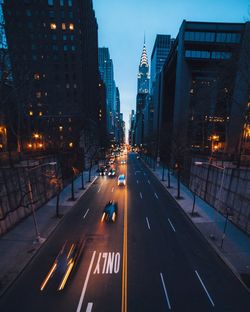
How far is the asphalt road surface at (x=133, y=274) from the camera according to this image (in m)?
8.46

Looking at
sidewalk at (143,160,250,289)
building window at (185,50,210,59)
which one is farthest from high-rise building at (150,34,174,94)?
sidewalk at (143,160,250,289)

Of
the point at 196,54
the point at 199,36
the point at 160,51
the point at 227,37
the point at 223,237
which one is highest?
the point at 160,51

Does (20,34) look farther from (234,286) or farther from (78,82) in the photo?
(78,82)

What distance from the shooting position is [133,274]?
1035 centimetres

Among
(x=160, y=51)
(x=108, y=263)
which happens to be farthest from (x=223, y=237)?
(x=160, y=51)

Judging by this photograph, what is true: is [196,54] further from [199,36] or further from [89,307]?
[89,307]

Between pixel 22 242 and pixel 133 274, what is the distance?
9667mm

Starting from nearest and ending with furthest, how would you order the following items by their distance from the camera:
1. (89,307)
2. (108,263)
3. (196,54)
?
(89,307) < (108,263) < (196,54)

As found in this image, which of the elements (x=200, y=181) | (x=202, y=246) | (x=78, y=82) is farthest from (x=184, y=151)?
(x=78, y=82)

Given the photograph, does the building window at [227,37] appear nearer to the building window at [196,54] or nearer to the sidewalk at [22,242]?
the building window at [196,54]

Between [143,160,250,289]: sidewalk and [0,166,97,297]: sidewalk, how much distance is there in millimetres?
14325

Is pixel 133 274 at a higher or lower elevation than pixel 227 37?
lower

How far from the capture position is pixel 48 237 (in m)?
14.3

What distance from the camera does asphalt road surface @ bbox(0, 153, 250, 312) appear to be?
8.46 metres
